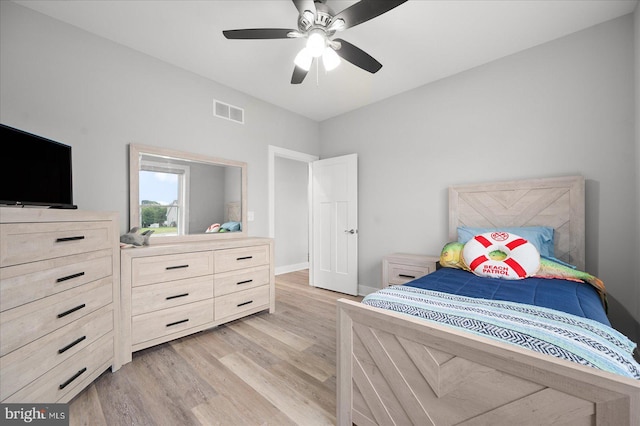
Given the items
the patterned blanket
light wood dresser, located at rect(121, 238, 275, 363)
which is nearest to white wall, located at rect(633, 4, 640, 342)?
the patterned blanket

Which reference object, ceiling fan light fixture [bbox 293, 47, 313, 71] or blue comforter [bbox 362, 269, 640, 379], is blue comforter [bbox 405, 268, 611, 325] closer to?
blue comforter [bbox 362, 269, 640, 379]

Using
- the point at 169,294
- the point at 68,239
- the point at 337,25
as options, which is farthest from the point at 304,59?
the point at 169,294

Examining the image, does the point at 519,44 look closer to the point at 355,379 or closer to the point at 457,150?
the point at 457,150

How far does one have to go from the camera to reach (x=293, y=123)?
387 cm

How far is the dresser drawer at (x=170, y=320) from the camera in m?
1.96

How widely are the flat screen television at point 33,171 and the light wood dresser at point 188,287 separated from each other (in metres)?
0.57

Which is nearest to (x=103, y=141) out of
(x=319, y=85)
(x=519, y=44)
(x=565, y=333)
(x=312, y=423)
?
(x=319, y=85)

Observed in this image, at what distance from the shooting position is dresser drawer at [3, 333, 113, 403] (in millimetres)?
1204

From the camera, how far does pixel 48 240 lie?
1.34m

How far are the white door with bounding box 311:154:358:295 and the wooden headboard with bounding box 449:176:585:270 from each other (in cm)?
136

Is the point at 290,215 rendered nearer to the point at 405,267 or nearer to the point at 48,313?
the point at 405,267

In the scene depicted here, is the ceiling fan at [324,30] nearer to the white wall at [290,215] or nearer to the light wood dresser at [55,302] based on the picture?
the light wood dresser at [55,302]

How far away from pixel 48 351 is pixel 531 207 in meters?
3.63

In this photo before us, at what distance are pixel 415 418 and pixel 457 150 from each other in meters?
2.67
